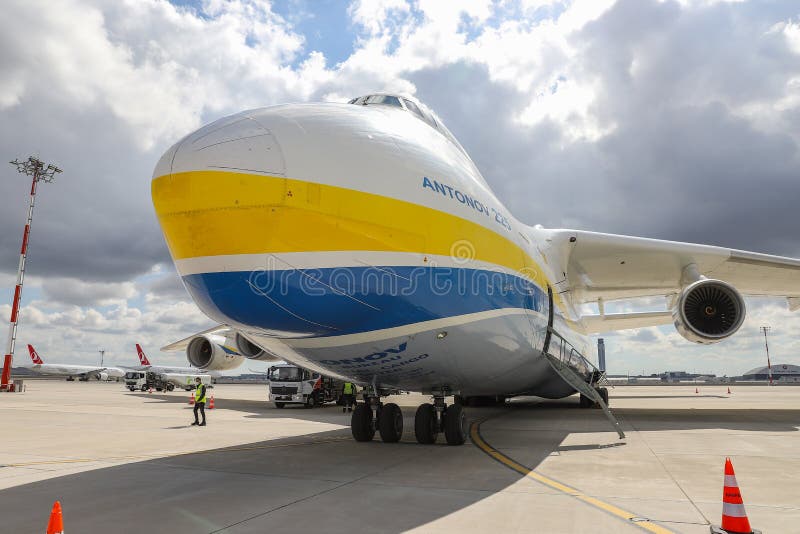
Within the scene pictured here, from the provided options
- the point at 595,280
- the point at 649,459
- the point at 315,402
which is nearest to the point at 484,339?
the point at 649,459

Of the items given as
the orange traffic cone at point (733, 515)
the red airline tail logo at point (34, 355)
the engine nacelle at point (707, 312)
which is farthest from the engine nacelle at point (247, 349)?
the red airline tail logo at point (34, 355)

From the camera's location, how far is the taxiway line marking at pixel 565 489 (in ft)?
13.6

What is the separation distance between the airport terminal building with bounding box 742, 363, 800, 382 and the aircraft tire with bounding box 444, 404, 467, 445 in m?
119

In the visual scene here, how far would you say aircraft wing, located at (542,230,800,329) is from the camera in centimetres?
1305

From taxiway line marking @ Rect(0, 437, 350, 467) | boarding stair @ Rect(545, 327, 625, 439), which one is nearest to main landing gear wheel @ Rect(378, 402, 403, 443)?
taxiway line marking @ Rect(0, 437, 350, 467)

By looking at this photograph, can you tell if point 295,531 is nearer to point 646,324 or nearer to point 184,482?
point 184,482

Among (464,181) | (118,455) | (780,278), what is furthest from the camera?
(780,278)

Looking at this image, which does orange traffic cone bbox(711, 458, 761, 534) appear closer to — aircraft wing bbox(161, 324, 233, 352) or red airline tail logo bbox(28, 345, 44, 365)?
aircraft wing bbox(161, 324, 233, 352)

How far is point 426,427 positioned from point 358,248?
439 cm

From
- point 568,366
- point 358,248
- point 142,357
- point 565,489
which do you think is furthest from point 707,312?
point 142,357

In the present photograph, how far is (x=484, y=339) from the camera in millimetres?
6809

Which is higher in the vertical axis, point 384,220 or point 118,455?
point 384,220

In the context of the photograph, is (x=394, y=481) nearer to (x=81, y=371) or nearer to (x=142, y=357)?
(x=142, y=357)

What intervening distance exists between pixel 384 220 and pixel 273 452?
16.4 feet
